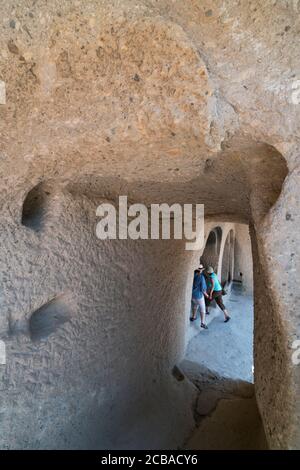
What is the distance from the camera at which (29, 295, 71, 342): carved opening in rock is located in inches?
45.2

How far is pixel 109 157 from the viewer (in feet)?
3.67

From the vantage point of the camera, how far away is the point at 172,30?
841mm

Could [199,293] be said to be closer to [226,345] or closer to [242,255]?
[226,345]

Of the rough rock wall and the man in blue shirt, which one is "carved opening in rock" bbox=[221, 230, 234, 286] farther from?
the man in blue shirt

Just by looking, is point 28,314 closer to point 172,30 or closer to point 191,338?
point 172,30

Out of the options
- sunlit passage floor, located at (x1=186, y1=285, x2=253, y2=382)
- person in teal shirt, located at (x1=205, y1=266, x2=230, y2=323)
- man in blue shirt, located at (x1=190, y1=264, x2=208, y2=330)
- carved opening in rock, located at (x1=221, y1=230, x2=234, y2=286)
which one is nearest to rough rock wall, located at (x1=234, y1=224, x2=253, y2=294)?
carved opening in rock, located at (x1=221, y1=230, x2=234, y2=286)

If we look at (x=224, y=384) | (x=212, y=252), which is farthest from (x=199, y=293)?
(x=224, y=384)

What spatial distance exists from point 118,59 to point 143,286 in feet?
3.83

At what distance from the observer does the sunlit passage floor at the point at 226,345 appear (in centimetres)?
295

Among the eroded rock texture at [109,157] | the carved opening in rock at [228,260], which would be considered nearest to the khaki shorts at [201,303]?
the carved opening in rock at [228,260]

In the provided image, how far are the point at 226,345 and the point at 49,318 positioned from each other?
2669 millimetres

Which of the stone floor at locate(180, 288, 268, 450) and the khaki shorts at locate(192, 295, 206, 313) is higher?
the khaki shorts at locate(192, 295, 206, 313)

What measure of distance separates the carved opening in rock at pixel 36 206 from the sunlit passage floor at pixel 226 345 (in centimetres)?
221

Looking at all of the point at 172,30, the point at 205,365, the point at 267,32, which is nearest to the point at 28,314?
the point at 172,30
